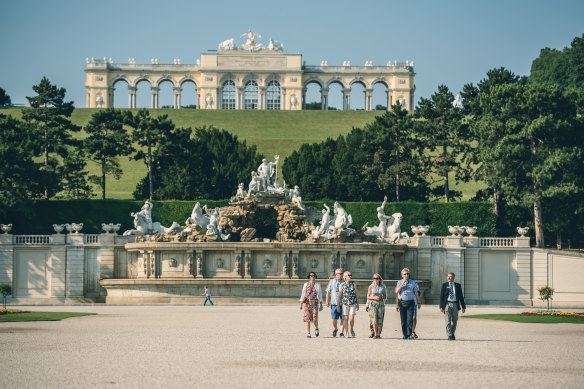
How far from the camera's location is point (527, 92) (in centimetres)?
5606

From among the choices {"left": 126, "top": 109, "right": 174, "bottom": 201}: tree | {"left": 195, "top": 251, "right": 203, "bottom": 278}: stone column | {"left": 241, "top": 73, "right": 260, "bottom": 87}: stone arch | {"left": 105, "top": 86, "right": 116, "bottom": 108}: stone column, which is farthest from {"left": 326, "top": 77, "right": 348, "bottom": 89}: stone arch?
{"left": 195, "top": 251, "right": 203, "bottom": 278}: stone column

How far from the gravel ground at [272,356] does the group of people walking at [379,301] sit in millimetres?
462

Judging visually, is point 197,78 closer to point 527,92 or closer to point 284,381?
point 527,92

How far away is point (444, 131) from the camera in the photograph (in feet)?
212

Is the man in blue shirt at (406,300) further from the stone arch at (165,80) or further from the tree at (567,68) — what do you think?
the stone arch at (165,80)

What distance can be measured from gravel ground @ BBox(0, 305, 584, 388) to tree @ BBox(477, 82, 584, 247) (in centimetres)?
2712

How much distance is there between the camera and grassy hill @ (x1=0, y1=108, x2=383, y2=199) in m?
84.3

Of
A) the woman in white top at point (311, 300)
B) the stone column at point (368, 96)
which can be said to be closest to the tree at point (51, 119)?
the woman in white top at point (311, 300)

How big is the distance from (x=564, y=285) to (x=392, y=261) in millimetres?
9777

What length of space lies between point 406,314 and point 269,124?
243 feet

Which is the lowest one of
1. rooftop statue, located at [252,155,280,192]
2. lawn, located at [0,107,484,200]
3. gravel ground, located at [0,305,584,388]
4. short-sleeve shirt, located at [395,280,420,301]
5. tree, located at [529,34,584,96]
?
gravel ground, located at [0,305,584,388]

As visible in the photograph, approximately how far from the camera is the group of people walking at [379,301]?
23438 millimetres

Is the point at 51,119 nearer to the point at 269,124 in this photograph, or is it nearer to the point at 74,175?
the point at 74,175

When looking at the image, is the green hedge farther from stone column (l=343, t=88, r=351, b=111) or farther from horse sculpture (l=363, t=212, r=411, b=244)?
stone column (l=343, t=88, r=351, b=111)
